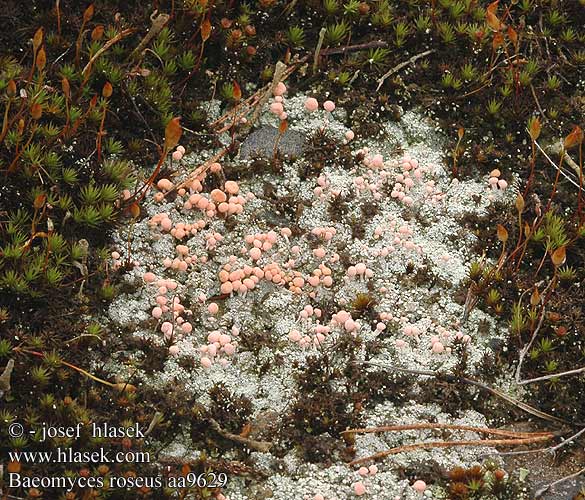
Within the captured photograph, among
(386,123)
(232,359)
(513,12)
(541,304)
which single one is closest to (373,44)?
(386,123)

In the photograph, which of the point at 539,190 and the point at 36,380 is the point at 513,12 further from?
the point at 36,380

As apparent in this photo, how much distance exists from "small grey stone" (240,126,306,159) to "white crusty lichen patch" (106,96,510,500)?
0.34ft

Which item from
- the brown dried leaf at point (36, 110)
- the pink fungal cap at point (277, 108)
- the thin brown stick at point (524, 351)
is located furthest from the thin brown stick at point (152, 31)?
the thin brown stick at point (524, 351)

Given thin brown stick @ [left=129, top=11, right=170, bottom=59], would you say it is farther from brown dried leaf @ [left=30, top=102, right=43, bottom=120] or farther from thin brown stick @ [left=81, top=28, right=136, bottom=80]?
brown dried leaf @ [left=30, top=102, right=43, bottom=120]

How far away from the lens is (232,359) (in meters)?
5.11

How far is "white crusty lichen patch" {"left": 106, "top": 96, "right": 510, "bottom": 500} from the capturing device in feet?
16.3

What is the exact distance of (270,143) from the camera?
620 cm

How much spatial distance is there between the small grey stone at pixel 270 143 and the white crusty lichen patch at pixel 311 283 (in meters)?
0.11

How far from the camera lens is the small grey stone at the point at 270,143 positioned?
241 inches

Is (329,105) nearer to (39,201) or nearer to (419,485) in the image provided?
(39,201)

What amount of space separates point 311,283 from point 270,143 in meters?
1.31

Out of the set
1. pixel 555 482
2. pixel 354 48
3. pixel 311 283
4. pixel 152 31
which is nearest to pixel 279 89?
pixel 354 48

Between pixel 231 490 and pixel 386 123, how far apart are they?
3179 mm

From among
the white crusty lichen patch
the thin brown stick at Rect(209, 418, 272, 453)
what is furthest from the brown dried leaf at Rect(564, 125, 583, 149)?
the thin brown stick at Rect(209, 418, 272, 453)
